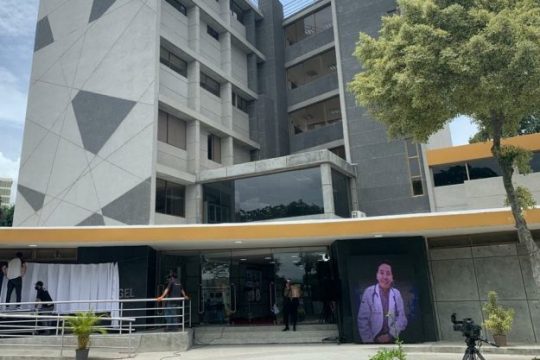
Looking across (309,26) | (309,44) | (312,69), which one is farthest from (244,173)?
(309,26)

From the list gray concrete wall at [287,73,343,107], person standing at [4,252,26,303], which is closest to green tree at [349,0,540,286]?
person standing at [4,252,26,303]

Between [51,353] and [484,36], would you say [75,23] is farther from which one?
[484,36]

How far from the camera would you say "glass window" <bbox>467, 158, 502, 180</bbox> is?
21.6 m

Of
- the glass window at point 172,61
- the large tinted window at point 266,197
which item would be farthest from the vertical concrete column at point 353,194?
the glass window at point 172,61

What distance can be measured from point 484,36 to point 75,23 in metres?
23.9

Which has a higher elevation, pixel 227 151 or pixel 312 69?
pixel 312 69

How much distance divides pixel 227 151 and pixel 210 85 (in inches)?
170

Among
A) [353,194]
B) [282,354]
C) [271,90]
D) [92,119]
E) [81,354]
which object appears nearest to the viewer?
[81,354]

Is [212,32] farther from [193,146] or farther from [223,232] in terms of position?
[223,232]

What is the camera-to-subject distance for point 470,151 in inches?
863

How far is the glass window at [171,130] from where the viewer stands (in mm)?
23531

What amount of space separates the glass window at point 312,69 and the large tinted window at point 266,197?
10172mm

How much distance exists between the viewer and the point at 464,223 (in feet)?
42.4

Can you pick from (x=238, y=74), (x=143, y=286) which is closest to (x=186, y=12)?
(x=238, y=74)
